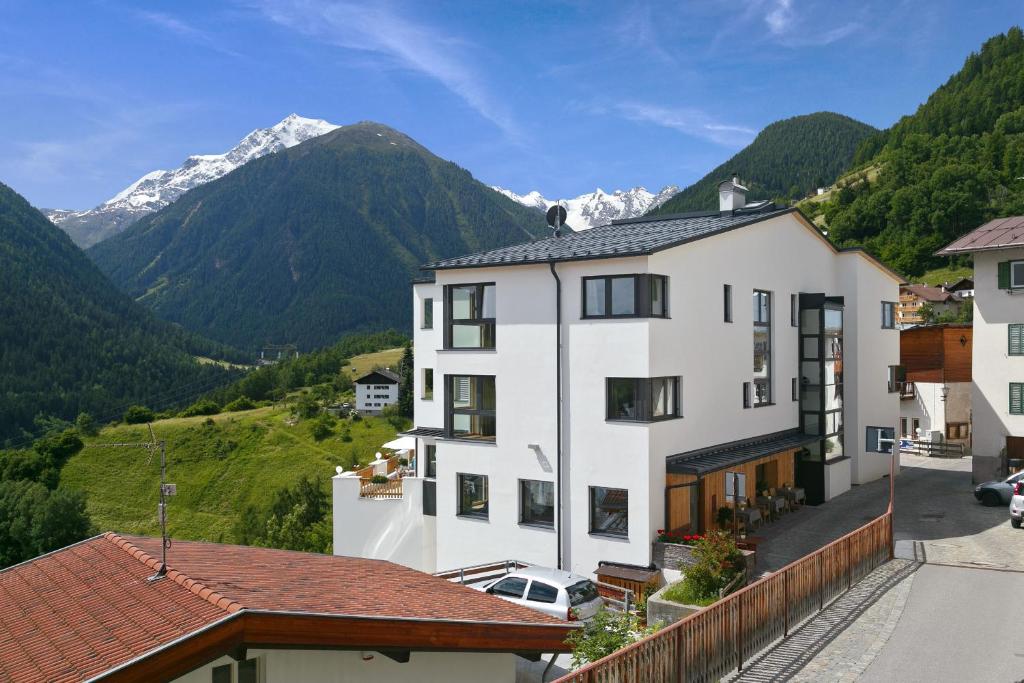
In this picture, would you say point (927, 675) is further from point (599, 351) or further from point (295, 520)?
point (295, 520)

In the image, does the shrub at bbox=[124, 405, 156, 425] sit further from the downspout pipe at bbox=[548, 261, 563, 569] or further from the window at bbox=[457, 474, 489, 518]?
the downspout pipe at bbox=[548, 261, 563, 569]

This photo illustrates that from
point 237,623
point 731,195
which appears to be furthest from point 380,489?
point 237,623

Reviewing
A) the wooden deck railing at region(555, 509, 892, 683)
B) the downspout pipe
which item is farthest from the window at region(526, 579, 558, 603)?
the downspout pipe

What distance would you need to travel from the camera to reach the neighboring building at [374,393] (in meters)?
109

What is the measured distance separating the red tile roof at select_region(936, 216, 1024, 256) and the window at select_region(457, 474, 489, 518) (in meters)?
21.9

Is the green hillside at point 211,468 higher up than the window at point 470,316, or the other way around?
the window at point 470,316

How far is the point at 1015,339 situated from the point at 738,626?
26604 mm

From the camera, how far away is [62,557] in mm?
10922

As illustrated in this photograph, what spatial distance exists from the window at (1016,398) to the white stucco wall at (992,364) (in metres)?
0.14

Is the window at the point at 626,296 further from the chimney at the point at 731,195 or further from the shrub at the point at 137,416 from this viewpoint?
the shrub at the point at 137,416

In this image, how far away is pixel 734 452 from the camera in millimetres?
25516

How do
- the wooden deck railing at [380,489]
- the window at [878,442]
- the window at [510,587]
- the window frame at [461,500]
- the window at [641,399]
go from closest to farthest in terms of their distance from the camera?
the window at [510,587]
the window at [878,442]
the window at [641,399]
the window frame at [461,500]
the wooden deck railing at [380,489]

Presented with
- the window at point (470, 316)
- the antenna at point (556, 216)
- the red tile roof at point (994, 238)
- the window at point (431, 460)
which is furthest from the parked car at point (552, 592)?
the red tile roof at point (994, 238)

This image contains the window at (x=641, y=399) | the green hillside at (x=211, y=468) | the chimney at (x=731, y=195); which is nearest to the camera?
the window at (x=641, y=399)
